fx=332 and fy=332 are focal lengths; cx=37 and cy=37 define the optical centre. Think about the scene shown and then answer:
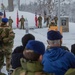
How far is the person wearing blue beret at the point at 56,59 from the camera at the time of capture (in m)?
4.50

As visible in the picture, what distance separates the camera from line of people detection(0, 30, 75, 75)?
4.24 m

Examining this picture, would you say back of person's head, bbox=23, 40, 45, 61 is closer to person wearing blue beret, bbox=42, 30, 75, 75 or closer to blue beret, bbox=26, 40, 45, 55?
blue beret, bbox=26, 40, 45, 55

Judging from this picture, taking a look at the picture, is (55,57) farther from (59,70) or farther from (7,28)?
(7,28)

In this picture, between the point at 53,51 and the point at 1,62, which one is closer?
the point at 53,51

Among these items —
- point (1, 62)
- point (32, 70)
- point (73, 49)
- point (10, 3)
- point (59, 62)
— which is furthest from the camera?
point (10, 3)

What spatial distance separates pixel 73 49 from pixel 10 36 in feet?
11.2

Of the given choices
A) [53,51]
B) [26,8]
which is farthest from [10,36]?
[26,8]

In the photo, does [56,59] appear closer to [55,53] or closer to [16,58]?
[55,53]

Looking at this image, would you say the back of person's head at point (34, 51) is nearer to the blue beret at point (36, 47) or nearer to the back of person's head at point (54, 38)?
the blue beret at point (36, 47)

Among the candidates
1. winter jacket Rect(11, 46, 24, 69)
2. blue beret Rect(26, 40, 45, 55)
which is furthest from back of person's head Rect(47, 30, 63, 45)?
winter jacket Rect(11, 46, 24, 69)

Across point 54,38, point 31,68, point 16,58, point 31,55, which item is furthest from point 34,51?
point 16,58

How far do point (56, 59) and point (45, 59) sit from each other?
→ 0.21 metres

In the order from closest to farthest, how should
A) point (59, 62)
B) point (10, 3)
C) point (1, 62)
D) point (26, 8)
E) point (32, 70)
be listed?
point (32, 70) < point (59, 62) < point (1, 62) < point (10, 3) < point (26, 8)

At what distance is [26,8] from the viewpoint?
95812 millimetres
